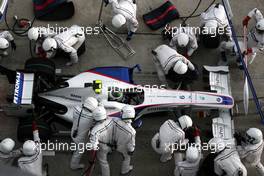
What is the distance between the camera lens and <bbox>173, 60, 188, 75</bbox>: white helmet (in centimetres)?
718

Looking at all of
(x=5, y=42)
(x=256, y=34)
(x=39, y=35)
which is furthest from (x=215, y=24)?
(x=5, y=42)

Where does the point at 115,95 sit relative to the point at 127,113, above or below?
above

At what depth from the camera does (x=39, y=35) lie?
749 centimetres

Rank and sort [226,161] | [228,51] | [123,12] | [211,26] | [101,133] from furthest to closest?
[228,51]
[211,26]
[123,12]
[101,133]
[226,161]

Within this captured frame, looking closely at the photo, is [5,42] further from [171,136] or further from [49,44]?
[171,136]

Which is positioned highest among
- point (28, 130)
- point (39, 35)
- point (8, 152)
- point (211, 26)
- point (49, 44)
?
point (211, 26)

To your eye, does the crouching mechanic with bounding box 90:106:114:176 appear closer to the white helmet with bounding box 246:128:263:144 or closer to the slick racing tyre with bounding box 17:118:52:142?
the slick racing tyre with bounding box 17:118:52:142

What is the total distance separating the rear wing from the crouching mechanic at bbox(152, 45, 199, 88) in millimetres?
A: 2513

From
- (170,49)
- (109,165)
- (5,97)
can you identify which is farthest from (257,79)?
(5,97)

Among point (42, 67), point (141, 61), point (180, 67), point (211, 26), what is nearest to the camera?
point (180, 67)

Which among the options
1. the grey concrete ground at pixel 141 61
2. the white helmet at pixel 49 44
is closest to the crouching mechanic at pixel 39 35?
the white helmet at pixel 49 44

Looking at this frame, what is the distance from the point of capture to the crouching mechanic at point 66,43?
728cm

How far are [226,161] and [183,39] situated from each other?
2651 millimetres

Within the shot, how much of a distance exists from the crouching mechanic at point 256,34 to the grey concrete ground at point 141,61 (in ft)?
2.76
